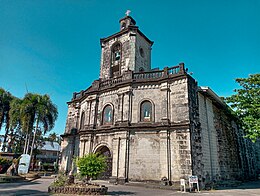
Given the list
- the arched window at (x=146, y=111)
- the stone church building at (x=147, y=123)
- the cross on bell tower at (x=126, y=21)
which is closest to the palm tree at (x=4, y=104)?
the stone church building at (x=147, y=123)

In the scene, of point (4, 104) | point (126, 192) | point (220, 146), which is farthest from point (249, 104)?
point (4, 104)

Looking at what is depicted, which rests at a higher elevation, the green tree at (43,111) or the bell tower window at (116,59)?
the bell tower window at (116,59)

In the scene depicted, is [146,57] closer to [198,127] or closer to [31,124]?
[198,127]

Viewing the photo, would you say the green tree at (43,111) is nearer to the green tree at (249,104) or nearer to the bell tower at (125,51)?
the bell tower at (125,51)

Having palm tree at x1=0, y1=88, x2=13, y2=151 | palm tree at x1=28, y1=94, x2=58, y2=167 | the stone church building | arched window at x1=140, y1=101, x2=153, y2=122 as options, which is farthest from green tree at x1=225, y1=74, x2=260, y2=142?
palm tree at x1=0, y1=88, x2=13, y2=151

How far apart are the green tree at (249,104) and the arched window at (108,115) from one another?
10.0 meters

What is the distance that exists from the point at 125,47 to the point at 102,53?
3.06 m

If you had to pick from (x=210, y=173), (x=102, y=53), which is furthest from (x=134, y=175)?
(x=102, y=53)

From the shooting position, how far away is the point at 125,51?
19.1m

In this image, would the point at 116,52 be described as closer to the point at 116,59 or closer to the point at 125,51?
the point at 116,59

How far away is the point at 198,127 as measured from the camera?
14.0 metres

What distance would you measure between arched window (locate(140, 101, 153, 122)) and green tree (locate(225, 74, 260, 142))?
6644 millimetres

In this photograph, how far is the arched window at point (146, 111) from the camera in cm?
1507

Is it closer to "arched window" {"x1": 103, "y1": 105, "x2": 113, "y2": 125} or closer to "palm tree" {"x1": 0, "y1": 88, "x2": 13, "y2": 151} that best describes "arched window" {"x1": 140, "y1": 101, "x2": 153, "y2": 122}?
"arched window" {"x1": 103, "y1": 105, "x2": 113, "y2": 125}
